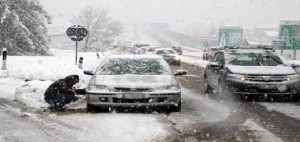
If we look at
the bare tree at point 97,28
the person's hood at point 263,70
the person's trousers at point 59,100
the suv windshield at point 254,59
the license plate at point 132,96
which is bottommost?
the person's trousers at point 59,100

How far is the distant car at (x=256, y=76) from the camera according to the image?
42.2 ft

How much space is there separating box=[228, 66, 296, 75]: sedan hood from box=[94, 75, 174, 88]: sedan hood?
2698 millimetres

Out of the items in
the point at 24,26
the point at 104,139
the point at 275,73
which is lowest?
the point at 104,139

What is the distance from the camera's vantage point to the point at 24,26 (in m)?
37.8

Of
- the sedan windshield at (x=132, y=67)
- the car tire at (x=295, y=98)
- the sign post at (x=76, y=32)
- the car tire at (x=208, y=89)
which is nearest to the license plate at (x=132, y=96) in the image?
the sedan windshield at (x=132, y=67)

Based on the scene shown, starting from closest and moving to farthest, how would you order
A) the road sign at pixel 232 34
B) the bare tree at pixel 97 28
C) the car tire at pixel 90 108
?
1. the car tire at pixel 90 108
2. the road sign at pixel 232 34
3. the bare tree at pixel 97 28

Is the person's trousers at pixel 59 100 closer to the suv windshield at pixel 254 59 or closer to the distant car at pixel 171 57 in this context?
the suv windshield at pixel 254 59

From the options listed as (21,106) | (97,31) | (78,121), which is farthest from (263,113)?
(97,31)

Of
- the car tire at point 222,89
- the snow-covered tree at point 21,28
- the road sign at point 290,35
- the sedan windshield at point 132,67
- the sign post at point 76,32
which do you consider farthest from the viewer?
the snow-covered tree at point 21,28

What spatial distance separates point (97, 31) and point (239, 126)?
77.4 metres

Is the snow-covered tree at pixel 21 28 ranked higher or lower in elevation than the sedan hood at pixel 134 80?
higher

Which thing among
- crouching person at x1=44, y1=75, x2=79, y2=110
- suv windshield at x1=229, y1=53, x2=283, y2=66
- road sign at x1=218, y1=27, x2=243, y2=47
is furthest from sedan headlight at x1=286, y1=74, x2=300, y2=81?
road sign at x1=218, y1=27, x2=243, y2=47

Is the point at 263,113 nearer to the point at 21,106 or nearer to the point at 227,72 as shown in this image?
the point at 227,72

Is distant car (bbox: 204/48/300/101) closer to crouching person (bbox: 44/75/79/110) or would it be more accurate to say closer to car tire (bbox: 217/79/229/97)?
car tire (bbox: 217/79/229/97)
